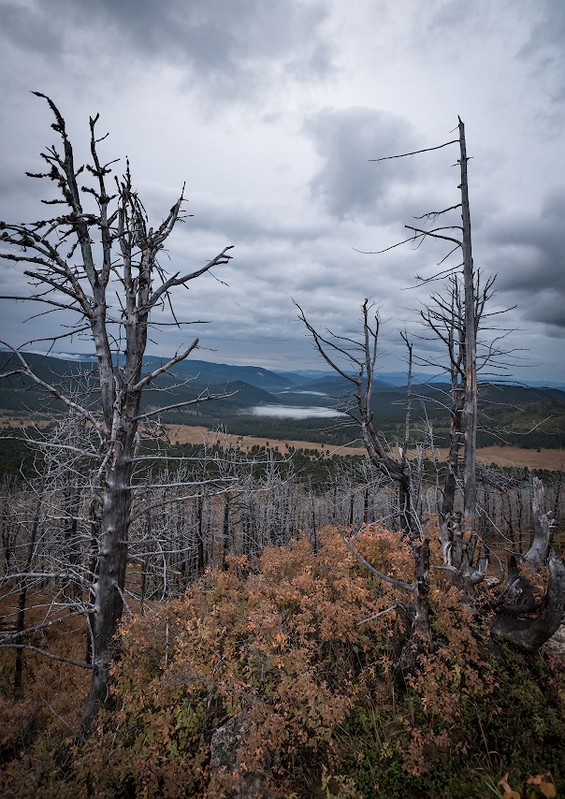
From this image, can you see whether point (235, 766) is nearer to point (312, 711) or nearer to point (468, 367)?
point (312, 711)

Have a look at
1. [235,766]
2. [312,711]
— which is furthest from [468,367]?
[235,766]

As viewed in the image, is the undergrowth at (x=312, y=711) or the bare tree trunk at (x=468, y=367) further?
the bare tree trunk at (x=468, y=367)

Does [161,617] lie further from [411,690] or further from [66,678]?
[66,678]

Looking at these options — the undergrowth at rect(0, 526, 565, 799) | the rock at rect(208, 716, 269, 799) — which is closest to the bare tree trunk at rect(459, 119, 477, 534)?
the undergrowth at rect(0, 526, 565, 799)

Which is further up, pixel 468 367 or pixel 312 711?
pixel 468 367

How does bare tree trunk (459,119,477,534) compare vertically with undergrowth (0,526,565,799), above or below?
above

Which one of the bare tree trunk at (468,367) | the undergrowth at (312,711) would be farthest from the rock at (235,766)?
the bare tree trunk at (468,367)

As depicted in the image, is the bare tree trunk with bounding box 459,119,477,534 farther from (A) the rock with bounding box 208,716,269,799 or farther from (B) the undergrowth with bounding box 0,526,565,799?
(A) the rock with bounding box 208,716,269,799

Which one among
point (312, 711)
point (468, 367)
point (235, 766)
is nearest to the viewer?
point (235, 766)

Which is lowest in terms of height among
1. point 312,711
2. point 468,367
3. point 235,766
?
point 235,766

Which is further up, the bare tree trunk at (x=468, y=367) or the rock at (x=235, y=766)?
the bare tree trunk at (x=468, y=367)

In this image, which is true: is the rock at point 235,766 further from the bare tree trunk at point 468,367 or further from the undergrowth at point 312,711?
the bare tree trunk at point 468,367

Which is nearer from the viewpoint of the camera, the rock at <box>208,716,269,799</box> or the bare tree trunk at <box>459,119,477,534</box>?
the rock at <box>208,716,269,799</box>

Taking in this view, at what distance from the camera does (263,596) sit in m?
7.78
